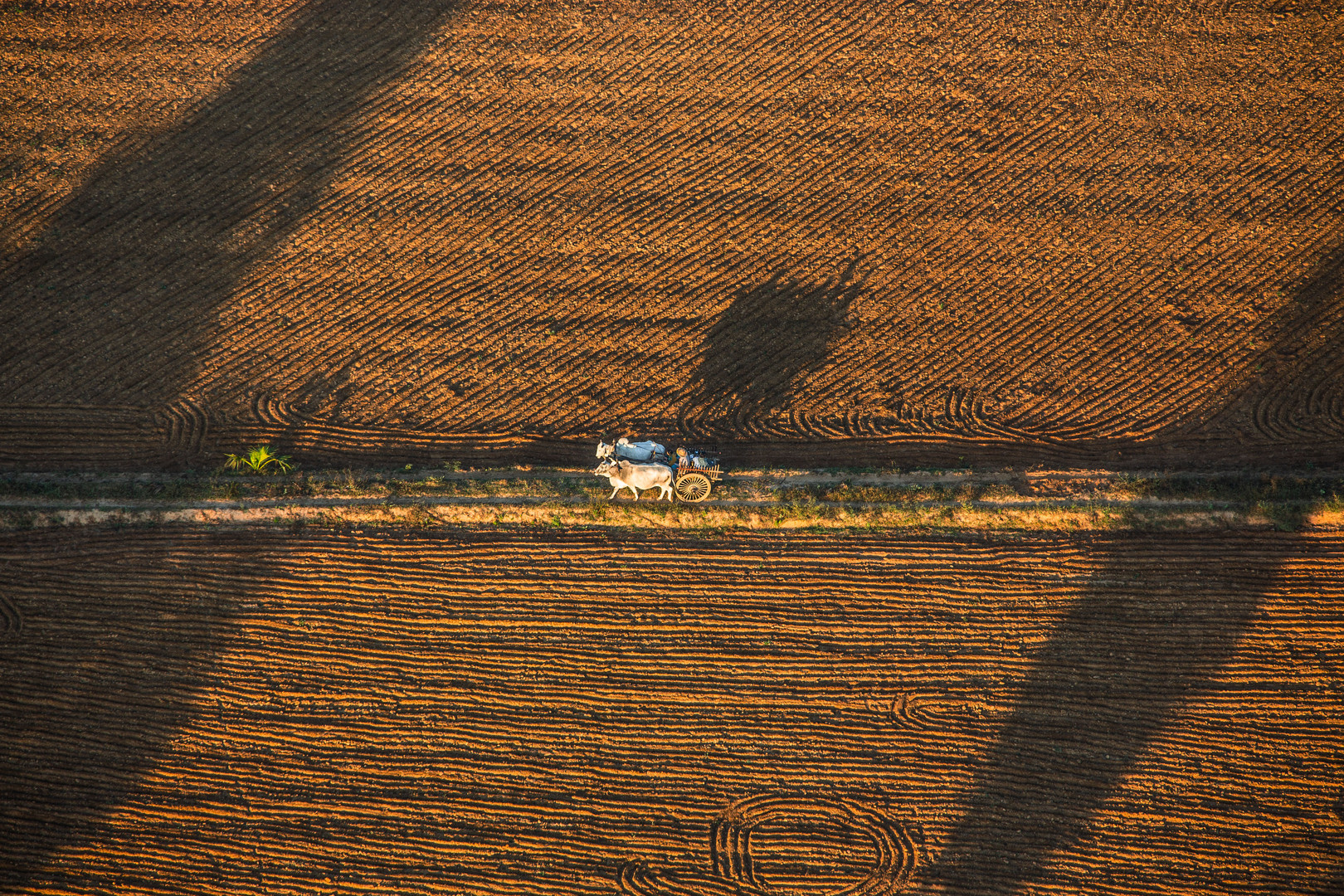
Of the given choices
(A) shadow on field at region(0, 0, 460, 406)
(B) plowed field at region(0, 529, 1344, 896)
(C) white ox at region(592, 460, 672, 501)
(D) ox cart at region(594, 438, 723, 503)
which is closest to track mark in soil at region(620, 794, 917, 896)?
(B) plowed field at region(0, 529, 1344, 896)

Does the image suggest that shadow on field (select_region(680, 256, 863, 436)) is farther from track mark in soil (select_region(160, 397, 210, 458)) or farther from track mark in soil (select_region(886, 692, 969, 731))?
track mark in soil (select_region(160, 397, 210, 458))

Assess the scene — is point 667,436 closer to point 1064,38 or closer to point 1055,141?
point 1055,141

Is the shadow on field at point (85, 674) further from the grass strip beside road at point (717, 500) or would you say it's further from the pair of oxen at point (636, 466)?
the pair of oxen at point (636, 466)

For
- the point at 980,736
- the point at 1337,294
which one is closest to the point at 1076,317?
the point at 1337,294

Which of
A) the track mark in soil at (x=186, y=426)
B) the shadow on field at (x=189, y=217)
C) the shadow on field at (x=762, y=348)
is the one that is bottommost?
the track mark in soil at (x=186, y=426)

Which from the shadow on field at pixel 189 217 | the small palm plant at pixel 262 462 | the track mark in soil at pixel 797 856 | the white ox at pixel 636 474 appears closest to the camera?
the track mark in soil at pixel 797 856

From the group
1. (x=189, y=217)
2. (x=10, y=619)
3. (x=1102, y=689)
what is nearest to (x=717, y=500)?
(x=1102, y=689)

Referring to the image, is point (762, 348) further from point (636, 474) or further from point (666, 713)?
point (666, 713)

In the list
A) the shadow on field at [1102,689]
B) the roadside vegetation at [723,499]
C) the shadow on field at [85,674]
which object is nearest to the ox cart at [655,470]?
the roadside vegetation at [723,499]
